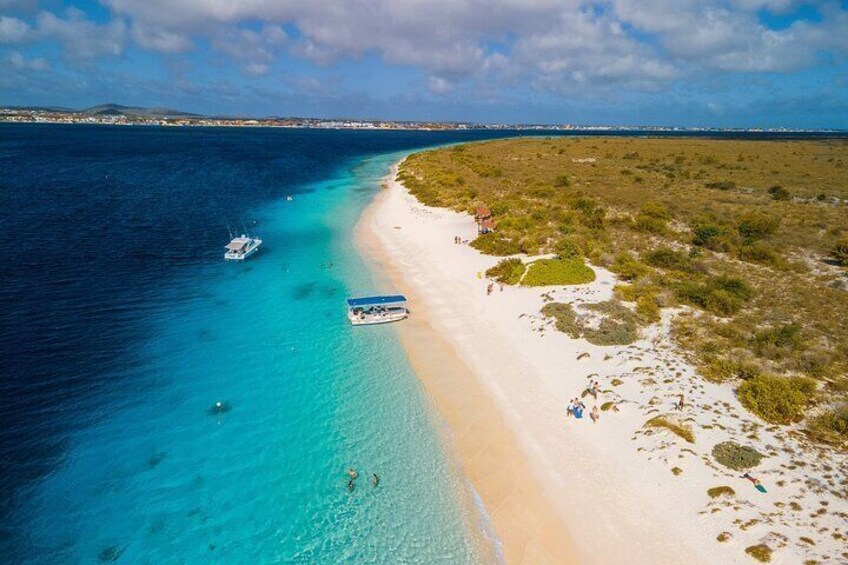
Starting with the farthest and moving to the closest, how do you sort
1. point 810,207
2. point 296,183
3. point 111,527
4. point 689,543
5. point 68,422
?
point 296,183 → point 810,207 → point 68,422 → point 111,527 → point 689,543

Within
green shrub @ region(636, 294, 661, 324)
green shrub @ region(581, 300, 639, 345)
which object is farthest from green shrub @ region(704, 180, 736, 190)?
green shrub @ region(581, 300, 639, 345)

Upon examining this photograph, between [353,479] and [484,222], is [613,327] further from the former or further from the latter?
[484,222]

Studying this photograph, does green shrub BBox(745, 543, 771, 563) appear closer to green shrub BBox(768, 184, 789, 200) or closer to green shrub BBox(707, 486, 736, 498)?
green shrub BBox(707, 486, 736, 498)

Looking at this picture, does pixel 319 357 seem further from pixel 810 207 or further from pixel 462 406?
pixel 810 207

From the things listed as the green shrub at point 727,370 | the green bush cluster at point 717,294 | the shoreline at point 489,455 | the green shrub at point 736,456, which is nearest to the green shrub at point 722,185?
the green bush cluster at point 717,294

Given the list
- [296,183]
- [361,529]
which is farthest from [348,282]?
[296,183]

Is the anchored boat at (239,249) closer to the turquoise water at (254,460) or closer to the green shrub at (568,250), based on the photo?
the turquoise water at (254,460)
